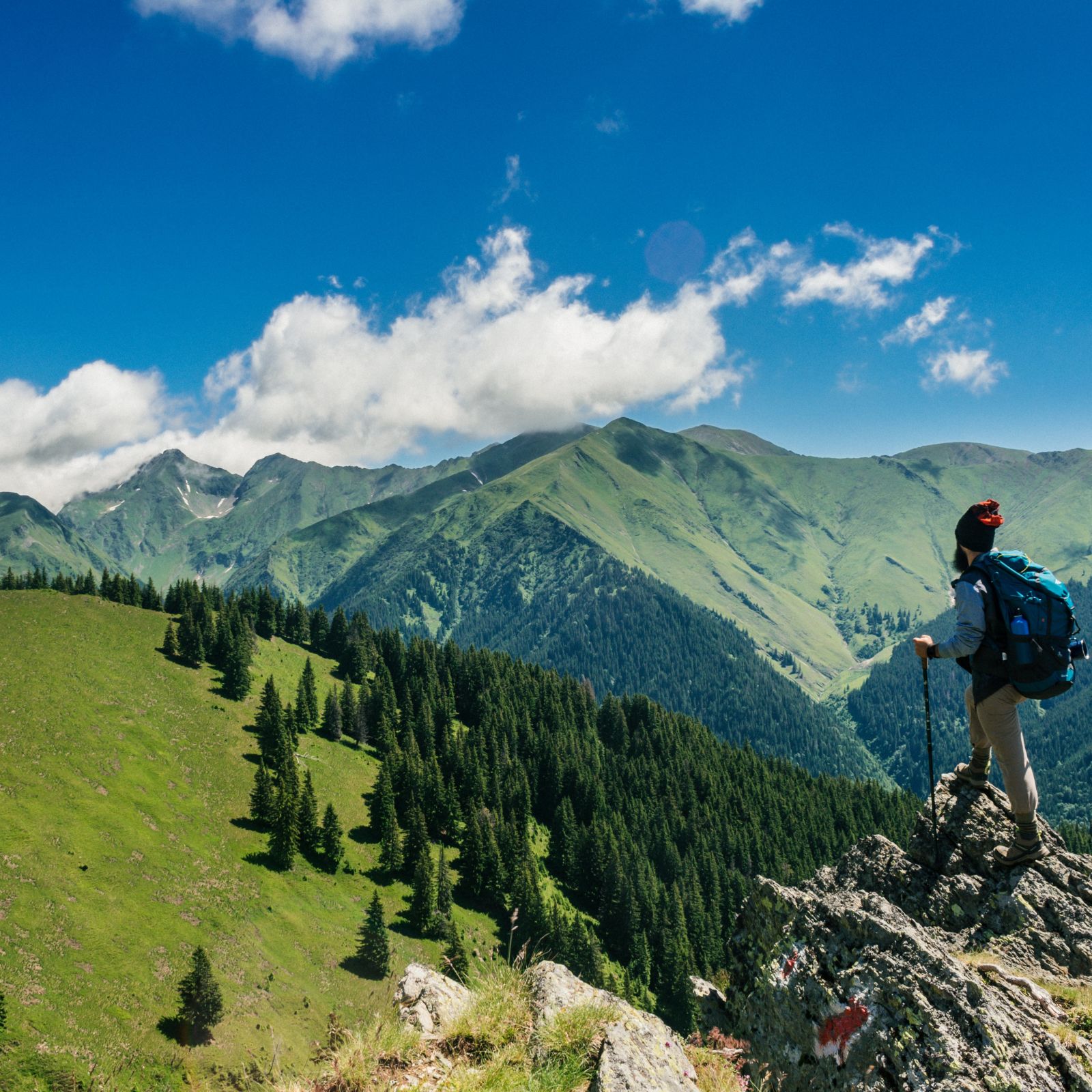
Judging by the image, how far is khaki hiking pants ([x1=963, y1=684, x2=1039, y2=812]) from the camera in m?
9.38

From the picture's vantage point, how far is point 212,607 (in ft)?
451

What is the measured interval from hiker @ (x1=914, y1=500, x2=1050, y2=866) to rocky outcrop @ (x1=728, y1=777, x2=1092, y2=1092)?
2.92 ft

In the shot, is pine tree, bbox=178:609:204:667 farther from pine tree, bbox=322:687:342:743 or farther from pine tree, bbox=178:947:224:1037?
pine tree, bbox=178:947:224:1037

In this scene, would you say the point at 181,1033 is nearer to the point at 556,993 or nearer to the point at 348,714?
the point at 556,993

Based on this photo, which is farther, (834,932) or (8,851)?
(8,851)

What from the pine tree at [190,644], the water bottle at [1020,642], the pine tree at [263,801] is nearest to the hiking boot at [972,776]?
the water bottle at [1020,642]

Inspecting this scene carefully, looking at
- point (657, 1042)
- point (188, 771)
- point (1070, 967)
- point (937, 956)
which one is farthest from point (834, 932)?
point (188, 771)

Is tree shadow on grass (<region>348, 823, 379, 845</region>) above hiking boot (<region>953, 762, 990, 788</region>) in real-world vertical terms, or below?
below

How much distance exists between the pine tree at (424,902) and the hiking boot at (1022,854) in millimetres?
80217

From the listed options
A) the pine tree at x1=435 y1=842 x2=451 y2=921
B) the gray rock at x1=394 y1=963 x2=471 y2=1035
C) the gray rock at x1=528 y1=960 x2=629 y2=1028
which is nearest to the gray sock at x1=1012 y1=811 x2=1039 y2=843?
the gray rock at x1=528 y1=960 x2=629 y2=1028

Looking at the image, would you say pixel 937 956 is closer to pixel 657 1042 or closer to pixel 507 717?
pixel 657 1042

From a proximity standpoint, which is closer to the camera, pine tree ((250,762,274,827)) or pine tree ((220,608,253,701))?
pine tree ((250,762,274,827))

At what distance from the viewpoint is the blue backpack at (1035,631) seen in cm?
904

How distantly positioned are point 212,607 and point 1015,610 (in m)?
152
